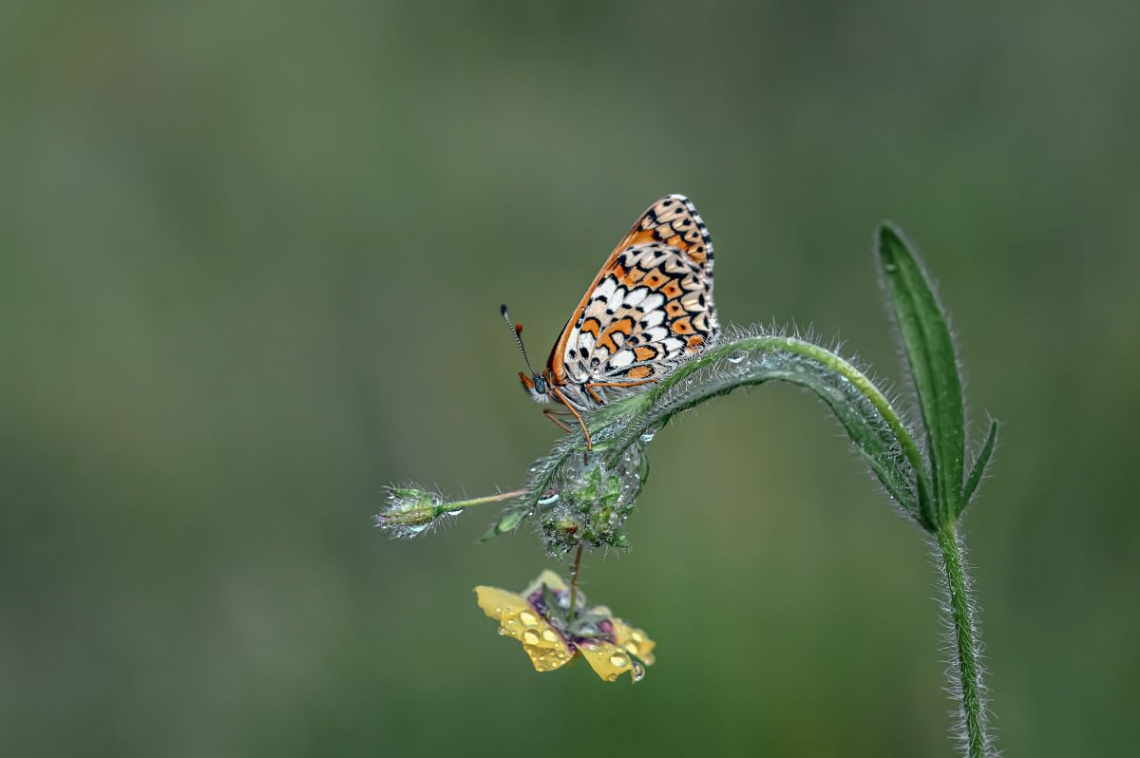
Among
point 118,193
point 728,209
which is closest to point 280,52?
point 118,193

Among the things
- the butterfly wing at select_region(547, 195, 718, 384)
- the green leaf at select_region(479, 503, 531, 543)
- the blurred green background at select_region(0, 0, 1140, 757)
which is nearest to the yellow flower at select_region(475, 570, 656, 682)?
the green leaf at select_region(479, 503, 531, 543)

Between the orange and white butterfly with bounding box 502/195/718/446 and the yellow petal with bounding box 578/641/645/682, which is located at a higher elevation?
the orange and white butterfly with bounding box 502/195/718/446

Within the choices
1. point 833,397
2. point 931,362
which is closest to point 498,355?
point 833,397

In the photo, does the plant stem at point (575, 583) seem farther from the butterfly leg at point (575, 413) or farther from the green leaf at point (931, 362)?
the green leaf at point (931, 362)

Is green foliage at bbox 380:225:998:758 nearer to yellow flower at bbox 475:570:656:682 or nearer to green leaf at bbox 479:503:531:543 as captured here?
green leaf at bbox 479:503:531:543

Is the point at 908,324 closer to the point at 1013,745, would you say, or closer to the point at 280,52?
the point at 1013,745

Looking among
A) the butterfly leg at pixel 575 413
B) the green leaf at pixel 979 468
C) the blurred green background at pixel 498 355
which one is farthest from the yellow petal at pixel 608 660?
the blurred green background at pixel 498 355

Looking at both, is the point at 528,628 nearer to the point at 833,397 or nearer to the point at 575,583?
the point at 575,583
